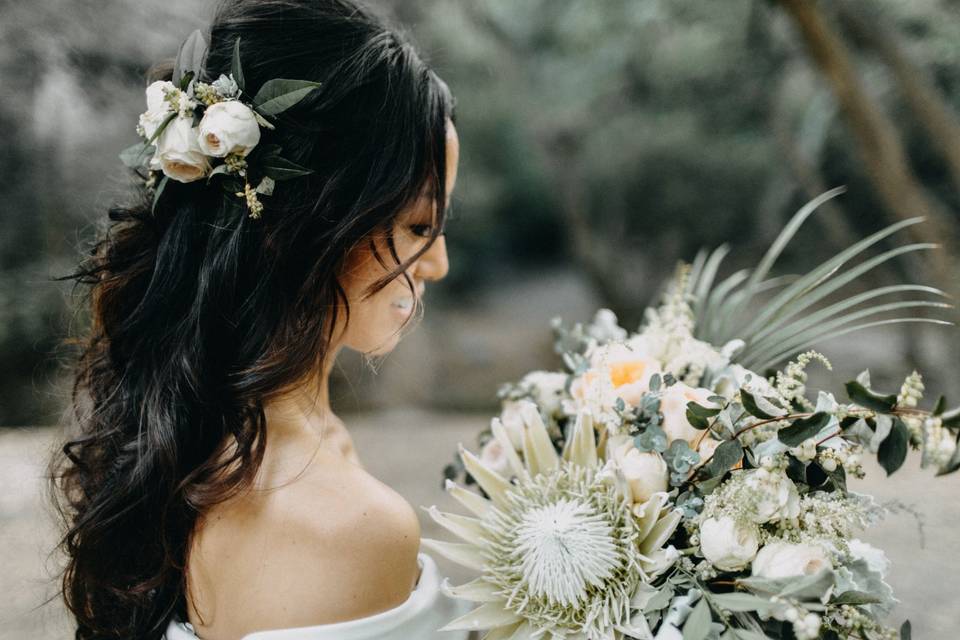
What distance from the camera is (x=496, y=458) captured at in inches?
44.4

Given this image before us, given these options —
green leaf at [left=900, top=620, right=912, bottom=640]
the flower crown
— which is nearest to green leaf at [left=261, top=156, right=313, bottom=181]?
the flower crown

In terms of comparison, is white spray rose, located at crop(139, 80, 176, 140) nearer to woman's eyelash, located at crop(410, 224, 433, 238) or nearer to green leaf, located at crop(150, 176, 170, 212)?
green leaf, located at crop(150, 176, 170, 212)

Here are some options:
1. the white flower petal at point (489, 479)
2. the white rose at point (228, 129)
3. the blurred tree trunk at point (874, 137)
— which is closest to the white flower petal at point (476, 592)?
the white flower petal at point (489, 479)

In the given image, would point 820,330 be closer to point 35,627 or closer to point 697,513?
point 697,513

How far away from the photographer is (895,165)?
2746 mm

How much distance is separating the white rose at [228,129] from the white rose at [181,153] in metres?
0.01

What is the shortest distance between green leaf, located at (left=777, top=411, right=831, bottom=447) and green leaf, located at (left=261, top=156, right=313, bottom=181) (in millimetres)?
623

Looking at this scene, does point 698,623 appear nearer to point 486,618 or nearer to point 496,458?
point 486,618

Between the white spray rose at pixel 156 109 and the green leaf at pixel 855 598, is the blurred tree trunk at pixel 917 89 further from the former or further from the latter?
the white spray rose at pixel 156 109

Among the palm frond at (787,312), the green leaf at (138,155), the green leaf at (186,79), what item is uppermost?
the palm frond at (787,312)

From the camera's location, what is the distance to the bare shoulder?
2.83 feet

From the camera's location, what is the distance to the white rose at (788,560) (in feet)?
2.39

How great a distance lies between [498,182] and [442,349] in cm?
143

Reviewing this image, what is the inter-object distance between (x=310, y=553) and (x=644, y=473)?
1.36 feet
